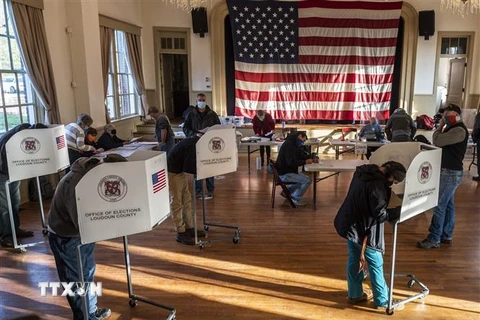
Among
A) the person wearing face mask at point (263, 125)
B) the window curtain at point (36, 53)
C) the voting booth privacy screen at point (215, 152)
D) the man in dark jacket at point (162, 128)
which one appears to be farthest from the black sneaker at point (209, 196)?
the window curtain at point (36, 53)

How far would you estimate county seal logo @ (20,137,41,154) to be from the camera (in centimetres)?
429

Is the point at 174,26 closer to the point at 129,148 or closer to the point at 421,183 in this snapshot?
the point at 129,148

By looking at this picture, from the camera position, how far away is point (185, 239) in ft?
15.0

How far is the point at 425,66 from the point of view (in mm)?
10375

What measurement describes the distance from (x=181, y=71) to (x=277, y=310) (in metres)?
10.3

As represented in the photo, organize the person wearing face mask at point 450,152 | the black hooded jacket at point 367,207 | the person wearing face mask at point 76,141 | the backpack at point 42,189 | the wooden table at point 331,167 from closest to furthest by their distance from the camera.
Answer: the black hooded jacket at point 367,207 → the person wearing face mask at point 450,152 → the wooden table at point 331,167 → the person wearing face mask at point 76,141 → the backpack at point 42,189

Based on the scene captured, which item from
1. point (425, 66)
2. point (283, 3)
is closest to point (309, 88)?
point (283, 3)

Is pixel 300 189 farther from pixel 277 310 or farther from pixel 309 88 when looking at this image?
pixel 309 88

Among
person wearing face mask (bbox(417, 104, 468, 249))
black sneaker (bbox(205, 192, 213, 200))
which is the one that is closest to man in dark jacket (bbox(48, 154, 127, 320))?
person wearing face mask (bbox(417, 104, 468, 249))

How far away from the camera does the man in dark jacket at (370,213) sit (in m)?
2.87

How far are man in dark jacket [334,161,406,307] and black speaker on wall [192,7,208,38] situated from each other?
8014 millimetres

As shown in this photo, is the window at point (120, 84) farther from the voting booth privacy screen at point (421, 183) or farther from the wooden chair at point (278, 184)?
the voting booth privacy screen at point (421, 183)

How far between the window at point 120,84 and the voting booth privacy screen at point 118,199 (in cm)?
675

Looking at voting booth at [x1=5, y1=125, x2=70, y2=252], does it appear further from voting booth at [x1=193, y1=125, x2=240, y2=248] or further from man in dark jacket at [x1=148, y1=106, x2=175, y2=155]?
voting booth at [x1=193, y1=125, x2=240, y2=248]
